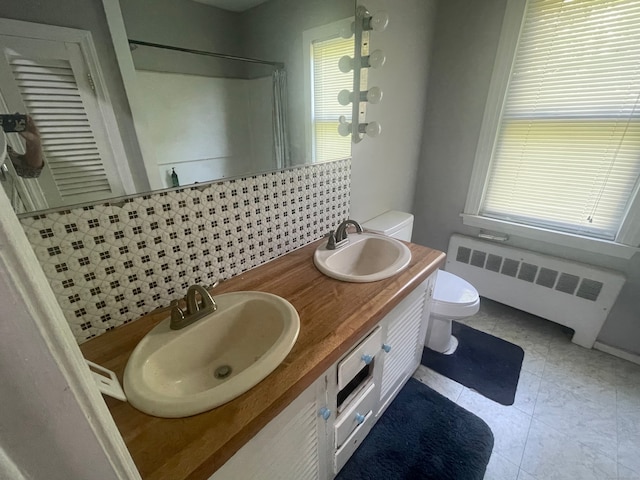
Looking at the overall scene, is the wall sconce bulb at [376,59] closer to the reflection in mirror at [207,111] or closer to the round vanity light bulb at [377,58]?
the round vanity light bulb at [377,58]

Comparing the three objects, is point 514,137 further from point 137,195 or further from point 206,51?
point 137,195

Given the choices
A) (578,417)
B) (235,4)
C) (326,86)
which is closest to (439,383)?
(578,417)

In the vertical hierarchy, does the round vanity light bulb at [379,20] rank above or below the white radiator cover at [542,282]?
above

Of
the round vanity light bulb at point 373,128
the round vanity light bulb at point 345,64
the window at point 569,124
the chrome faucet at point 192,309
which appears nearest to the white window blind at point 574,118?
the window at point 569,124

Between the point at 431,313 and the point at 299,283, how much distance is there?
0.90m

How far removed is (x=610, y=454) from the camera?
1.18 m

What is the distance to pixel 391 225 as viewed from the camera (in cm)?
166

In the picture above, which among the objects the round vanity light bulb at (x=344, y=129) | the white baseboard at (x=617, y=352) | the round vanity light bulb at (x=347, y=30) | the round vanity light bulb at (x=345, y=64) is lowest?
the white baseboard at (x=617, y=352)

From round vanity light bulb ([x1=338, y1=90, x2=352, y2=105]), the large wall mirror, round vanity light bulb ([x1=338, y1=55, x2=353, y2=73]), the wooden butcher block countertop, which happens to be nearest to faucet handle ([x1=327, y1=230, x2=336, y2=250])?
the wooden butcher block countertop

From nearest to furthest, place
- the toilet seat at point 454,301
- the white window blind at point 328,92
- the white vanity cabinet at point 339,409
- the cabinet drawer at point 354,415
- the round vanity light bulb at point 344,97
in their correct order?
the white vanity cabinet at point 339,409, the cabinet drawer at point 354,415, the white window blind at point 328,92, the round vanity light bulb at point 344,97, the toilet seat at point 454,301

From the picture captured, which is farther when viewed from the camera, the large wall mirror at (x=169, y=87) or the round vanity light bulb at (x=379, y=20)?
the round vanity light bulb at (x=379, y=20)

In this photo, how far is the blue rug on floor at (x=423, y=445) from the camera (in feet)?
3.68

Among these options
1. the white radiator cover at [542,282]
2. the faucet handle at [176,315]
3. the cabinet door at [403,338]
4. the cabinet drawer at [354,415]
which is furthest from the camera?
the white radiator cover at [542,282]

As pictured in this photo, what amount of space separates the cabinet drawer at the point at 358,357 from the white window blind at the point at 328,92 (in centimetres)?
81
